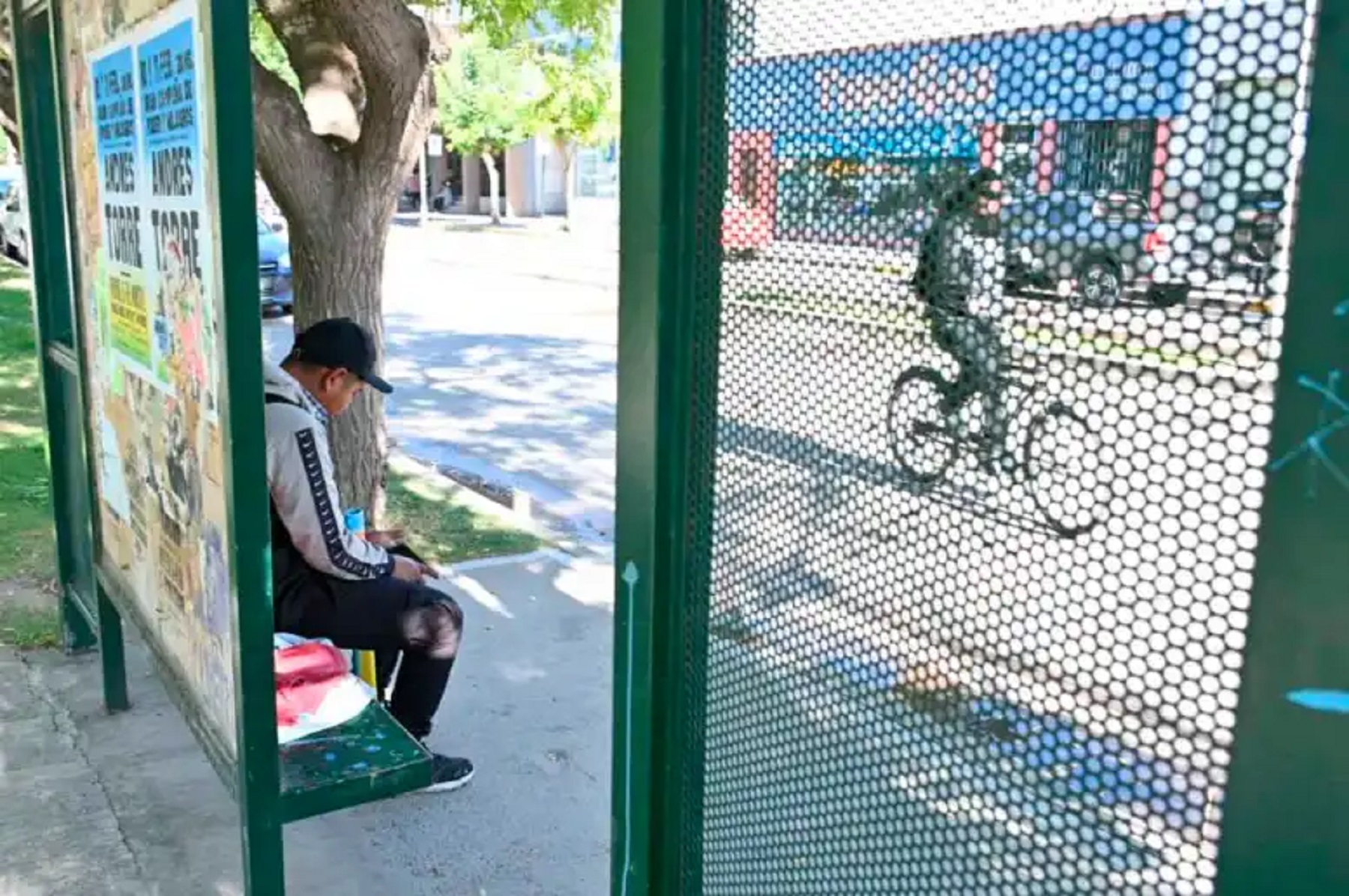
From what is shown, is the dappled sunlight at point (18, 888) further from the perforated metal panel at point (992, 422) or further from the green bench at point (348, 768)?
the perforated metal panel at point (992, 422)

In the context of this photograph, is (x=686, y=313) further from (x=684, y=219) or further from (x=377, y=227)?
(x=377, y=227)

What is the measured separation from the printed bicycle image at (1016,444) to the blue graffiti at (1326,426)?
19 centimetres

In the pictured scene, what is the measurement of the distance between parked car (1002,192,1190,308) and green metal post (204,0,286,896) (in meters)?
1.64

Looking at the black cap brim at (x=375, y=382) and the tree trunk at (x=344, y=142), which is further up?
the tree trunk at (x=344, y=142)

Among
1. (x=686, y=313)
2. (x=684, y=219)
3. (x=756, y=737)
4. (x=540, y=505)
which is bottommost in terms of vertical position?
(x=540, y=505)

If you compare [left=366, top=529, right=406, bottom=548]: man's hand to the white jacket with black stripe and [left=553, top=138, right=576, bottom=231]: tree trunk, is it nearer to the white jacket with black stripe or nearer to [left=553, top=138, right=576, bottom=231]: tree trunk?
the white jacket with black stripe

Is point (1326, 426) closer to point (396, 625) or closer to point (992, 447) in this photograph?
point (992, 447)

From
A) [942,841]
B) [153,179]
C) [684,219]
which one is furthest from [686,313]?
[153,179]

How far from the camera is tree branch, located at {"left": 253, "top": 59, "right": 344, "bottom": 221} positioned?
15.0 ft

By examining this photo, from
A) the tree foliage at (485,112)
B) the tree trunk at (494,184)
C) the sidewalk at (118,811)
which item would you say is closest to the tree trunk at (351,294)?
the sidewalk at (118,811)

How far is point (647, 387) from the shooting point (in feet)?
5.76

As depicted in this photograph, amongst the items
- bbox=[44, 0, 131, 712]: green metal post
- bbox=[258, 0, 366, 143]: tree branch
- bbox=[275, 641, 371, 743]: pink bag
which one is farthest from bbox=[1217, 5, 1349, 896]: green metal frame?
bbox=[258, 0, 366, 143]: tree branch

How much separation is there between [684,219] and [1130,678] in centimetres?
89

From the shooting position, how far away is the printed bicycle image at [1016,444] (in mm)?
1076
